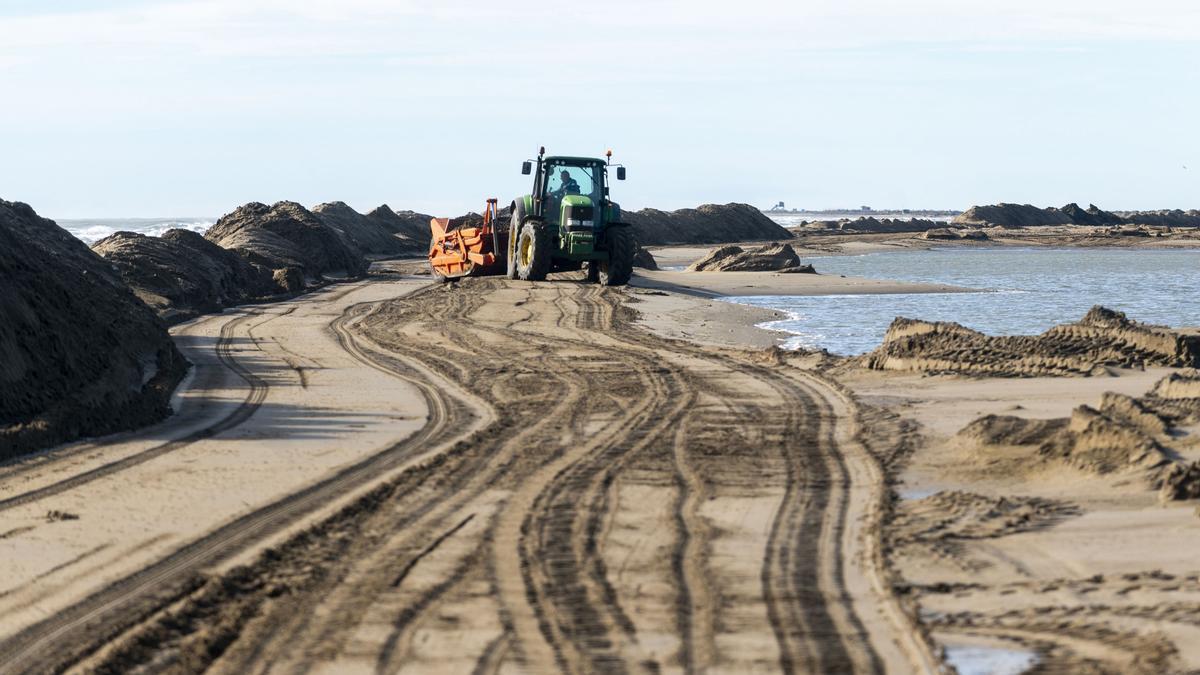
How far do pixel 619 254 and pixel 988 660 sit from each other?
68.0 ft

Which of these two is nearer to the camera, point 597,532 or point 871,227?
point 597,532

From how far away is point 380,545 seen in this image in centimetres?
687

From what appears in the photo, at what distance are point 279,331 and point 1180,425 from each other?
12888 mm

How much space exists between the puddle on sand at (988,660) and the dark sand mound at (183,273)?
17675 millimetres

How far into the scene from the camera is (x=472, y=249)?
28578 mm

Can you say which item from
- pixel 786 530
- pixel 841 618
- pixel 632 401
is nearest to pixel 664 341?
pixel 632 401

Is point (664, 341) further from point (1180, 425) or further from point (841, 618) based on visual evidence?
point (841, 618)

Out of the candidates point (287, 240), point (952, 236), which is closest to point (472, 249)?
point (287, 240)

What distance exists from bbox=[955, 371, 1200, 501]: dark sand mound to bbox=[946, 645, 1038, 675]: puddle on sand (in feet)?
8.44

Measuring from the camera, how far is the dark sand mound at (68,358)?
10281 mm

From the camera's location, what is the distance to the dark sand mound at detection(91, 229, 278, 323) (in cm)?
2303

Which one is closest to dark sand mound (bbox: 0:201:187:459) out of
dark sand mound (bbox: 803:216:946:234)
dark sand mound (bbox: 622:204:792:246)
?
dark sand mound (bbox: 622:204:792:246)

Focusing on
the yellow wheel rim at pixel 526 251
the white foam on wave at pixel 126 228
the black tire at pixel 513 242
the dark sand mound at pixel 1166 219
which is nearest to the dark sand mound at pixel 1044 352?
the yellow wheel rim at pixel 526 251

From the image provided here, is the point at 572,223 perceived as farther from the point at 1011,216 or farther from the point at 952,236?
the point at 1011,216
